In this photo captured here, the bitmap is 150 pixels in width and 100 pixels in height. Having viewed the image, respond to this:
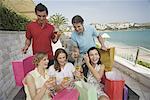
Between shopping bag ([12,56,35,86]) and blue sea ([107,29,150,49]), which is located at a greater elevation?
shopping bag ([12,56,35,86])

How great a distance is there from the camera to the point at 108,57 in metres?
2.65

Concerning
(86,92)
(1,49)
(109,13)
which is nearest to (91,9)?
(109,13)

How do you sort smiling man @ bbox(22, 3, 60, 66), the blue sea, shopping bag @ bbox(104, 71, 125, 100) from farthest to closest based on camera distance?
the blue sea, smiling man @ bbox(22, 3, 60, 66), shopping bag @ bbox(104, 71, 125, 100)

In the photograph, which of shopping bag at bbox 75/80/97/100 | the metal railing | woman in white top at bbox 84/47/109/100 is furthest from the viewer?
the metal railing

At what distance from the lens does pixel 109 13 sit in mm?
15078

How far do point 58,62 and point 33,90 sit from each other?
0.54 metres

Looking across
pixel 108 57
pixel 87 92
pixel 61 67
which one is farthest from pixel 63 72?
pixel 87 92

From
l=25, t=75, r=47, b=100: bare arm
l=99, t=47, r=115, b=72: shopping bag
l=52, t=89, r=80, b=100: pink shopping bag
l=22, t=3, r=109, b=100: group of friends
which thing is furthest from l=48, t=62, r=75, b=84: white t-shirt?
l=52, t=89, r=80, b=100: pink shopping bag

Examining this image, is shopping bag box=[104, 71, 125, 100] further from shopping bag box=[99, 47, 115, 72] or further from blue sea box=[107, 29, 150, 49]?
blue sea box=[107, 29, 150, 49]

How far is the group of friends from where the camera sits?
2.23 m

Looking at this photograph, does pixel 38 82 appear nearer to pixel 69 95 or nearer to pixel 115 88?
pixel 69 95

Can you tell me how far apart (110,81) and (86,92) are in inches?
12.1

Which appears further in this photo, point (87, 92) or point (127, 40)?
point (127, 40)

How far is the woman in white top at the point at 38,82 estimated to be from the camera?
2105mm
